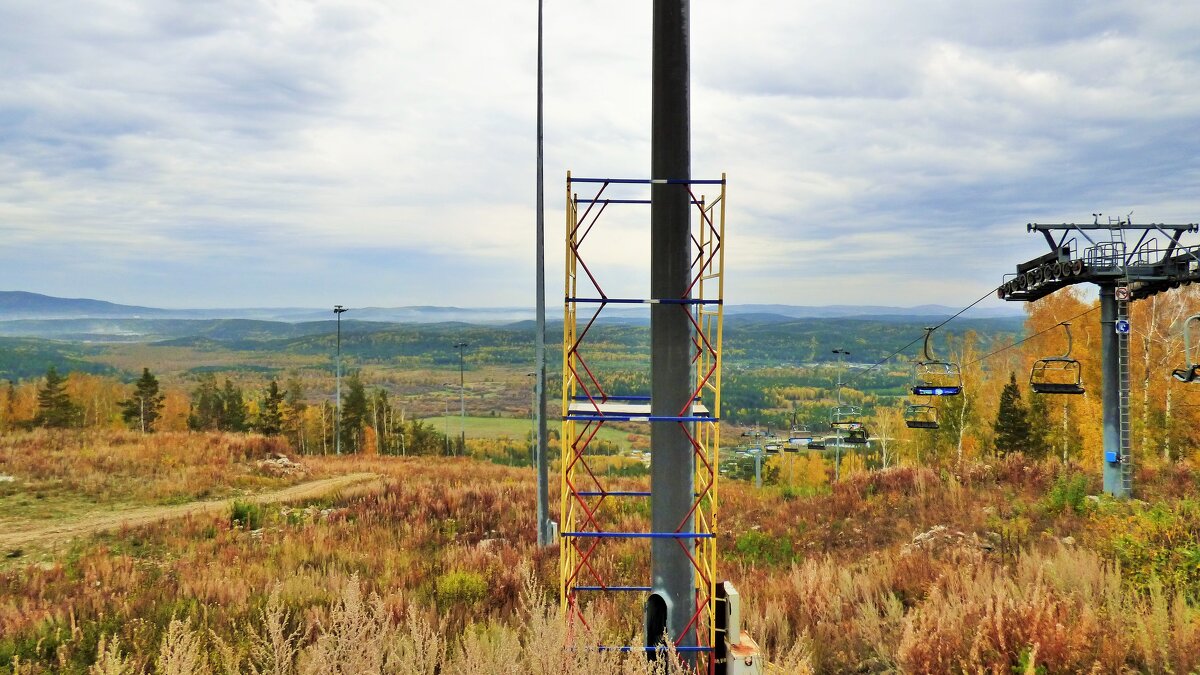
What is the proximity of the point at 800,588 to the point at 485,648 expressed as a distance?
18.0ft

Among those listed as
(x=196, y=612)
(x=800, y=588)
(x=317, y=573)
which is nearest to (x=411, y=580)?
(x=317, y=573)

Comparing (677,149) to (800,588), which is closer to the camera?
(677,149)

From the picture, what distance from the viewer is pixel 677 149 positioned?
26.4ft

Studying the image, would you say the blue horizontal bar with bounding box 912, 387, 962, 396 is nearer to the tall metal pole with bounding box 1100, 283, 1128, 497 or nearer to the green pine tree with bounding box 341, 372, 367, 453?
the tall metal pole with bounding box 1100, 283, 1128, 497

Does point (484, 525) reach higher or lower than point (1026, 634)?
lower

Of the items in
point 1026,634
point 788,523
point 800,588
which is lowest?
A: point 788,523

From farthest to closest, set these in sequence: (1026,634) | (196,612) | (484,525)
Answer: (484,525)
(196,612)
(1026,634)

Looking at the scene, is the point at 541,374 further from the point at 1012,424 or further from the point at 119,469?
the point at 1012,424

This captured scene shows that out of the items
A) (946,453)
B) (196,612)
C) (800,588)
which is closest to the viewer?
(196,612)

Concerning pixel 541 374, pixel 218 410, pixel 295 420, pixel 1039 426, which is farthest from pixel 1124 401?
pixel 218 410

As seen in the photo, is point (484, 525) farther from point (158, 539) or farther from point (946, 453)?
point (946, 453)

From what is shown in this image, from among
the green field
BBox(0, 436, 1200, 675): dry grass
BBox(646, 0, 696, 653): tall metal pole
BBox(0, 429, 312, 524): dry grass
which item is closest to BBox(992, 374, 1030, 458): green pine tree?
BBox(0, 436, 1200, 675): dry grass

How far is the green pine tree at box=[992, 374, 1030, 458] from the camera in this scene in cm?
4778

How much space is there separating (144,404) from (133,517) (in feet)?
220
